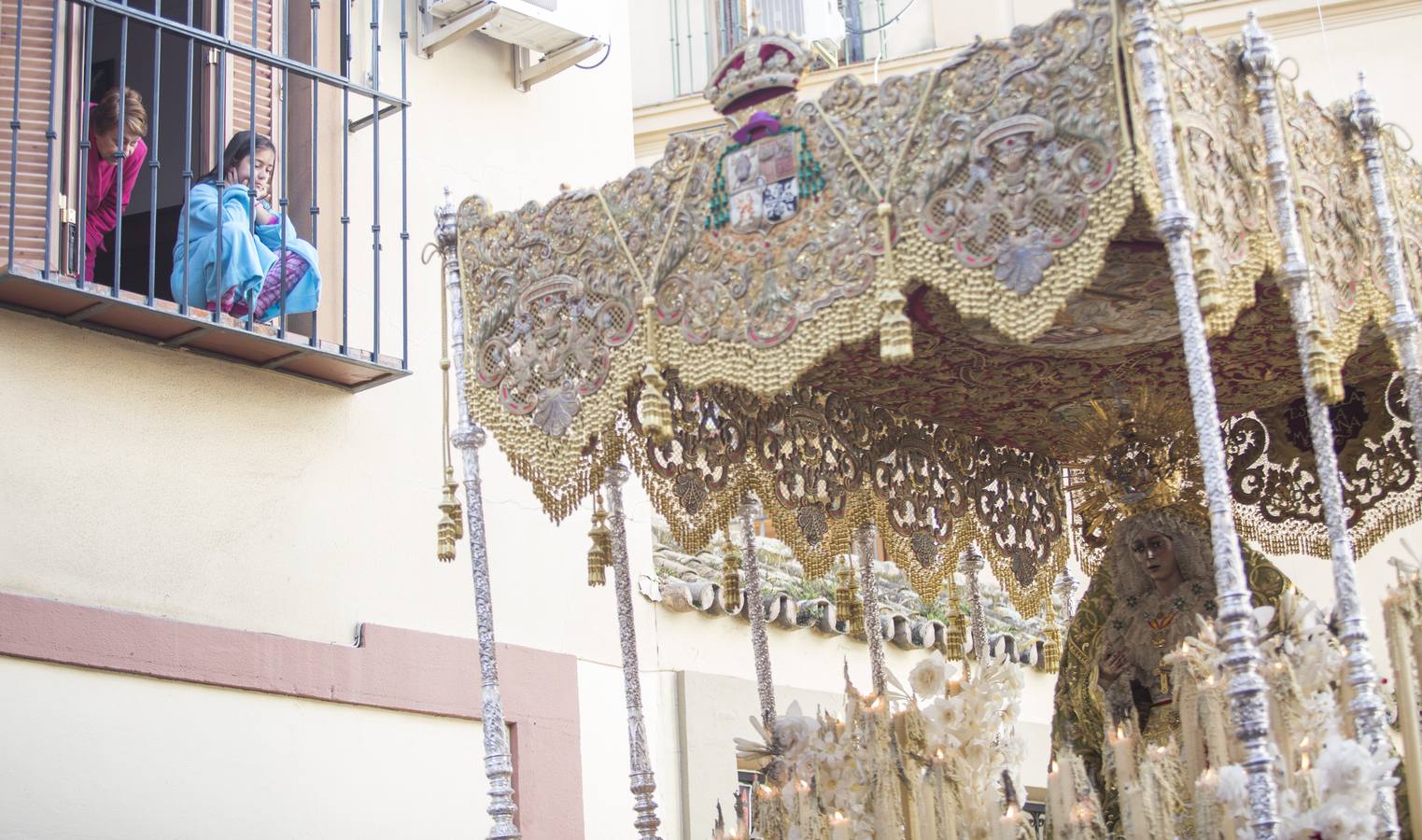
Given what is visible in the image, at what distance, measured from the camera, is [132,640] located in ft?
21.9

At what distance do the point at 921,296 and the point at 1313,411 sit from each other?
126cm

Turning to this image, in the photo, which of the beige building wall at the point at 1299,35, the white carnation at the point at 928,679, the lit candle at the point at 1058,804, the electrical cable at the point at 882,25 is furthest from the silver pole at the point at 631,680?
the electrical cable at the point at 882,25

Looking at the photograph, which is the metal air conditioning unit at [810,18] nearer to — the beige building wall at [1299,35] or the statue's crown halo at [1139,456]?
the beige building wall at [1299,35]

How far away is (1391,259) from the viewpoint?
598 cm

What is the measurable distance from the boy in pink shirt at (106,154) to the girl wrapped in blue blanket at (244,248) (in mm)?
276

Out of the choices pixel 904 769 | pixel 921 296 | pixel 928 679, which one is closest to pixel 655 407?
pixel 921 296

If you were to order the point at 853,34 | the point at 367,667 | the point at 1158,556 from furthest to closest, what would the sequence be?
the point at 853,34 < the point at 367,667 < the point at 1158,556

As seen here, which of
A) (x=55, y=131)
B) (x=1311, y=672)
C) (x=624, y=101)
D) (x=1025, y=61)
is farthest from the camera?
(x=624, y=101)

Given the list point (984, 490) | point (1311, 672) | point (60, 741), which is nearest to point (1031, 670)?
point (984, 490)

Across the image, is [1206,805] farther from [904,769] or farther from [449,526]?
[449,526]

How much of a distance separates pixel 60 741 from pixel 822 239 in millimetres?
3012

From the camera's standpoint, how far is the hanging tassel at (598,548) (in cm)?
699

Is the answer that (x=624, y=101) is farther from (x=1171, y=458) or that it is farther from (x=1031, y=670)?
(x=1031, y=670)

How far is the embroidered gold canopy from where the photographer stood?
5.30 metres
